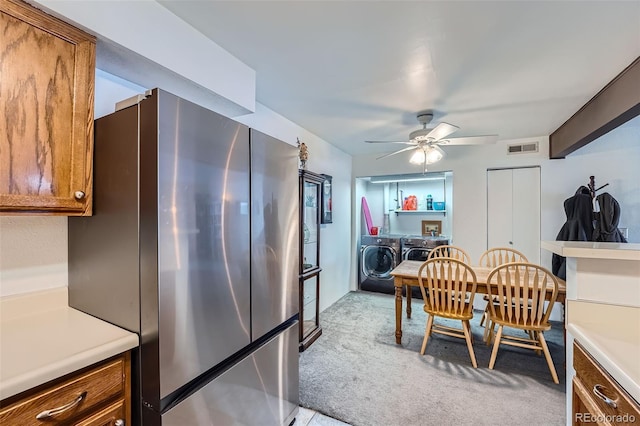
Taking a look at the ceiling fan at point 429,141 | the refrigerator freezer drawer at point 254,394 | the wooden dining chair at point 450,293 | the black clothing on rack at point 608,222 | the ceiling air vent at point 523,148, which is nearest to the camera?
the refrigerator freezer drawer at point 254,394

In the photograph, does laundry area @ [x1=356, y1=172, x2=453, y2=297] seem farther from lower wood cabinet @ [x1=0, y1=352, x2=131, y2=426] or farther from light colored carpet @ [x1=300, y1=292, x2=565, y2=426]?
lower wood cabinet @ [x1=0, y1=352, x2=131, y2=426]

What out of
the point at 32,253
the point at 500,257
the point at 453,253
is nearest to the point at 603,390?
the point at 32,253

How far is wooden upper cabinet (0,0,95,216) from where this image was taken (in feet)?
3.27

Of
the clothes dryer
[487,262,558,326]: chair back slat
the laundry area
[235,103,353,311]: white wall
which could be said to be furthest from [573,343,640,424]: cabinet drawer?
the clothes dryer

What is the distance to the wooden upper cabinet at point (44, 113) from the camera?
3.27ft

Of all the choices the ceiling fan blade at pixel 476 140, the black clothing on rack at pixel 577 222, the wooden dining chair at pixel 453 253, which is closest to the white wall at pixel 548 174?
the black clothing on rack at pixel 577 222

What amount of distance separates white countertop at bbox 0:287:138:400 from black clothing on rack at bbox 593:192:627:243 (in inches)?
167

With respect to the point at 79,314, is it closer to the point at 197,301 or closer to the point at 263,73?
the point at 197,301

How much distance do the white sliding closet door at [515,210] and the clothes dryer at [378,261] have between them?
54.6 inches

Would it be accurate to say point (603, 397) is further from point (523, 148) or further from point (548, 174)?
point (523, 148)

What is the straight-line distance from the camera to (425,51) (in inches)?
69.8

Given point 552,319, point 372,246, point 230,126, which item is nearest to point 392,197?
point 372,246

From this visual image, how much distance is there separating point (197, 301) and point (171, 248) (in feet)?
0.87

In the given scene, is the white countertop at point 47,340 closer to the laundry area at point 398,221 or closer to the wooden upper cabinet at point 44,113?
the wooden upper cabinet at point 44,113
